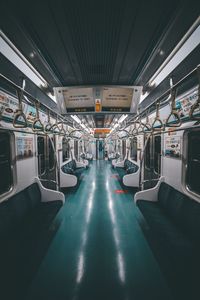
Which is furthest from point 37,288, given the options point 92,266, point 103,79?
point 103,79

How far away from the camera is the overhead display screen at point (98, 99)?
2945 mm

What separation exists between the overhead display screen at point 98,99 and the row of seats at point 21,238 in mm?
2317

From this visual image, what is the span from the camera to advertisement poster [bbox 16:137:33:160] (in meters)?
3.03

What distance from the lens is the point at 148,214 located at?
9.32 feet

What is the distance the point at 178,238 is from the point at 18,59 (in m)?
3.79

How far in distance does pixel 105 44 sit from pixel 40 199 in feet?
11.9

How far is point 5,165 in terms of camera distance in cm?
243

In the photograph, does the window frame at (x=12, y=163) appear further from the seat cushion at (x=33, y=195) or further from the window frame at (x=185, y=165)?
the window frame at (x=185, y=165)

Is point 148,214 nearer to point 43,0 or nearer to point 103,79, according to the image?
point 103,79

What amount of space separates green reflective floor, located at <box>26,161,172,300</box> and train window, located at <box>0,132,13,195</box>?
142cm

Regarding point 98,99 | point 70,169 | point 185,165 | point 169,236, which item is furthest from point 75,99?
point 70,169

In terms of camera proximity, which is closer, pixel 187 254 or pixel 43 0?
pixel 43 0

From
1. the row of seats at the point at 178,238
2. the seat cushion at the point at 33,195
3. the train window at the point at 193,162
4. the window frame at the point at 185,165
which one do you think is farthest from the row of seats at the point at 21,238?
the train window at the point at 193,162

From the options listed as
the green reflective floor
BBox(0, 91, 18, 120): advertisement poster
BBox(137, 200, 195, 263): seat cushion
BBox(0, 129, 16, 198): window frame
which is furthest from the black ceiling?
the green reflective floor
